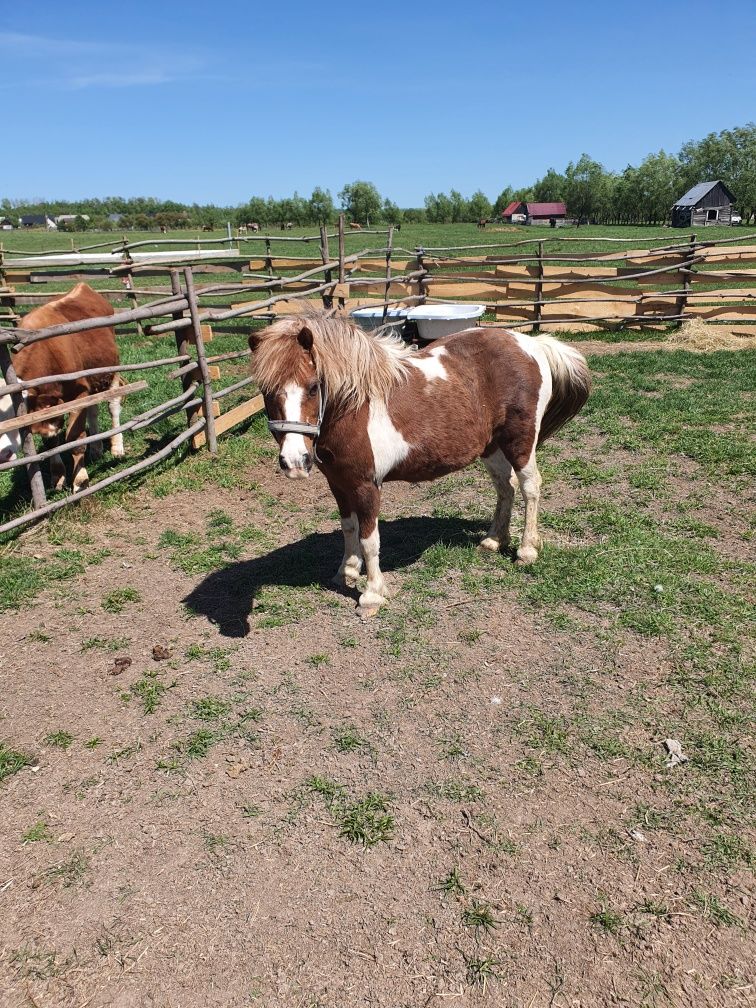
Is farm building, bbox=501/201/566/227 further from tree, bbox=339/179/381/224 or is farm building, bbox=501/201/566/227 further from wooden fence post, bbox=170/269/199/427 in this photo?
wooden fence post, bbox=170/269/199/427

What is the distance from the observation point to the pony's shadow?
4297 millimetres

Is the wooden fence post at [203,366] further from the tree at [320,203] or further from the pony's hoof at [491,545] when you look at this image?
the tree at [320,203]

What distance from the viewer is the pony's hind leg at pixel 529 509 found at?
4.64 metres

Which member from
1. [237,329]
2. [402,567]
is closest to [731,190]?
[237,329]

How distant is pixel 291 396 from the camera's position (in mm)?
3371

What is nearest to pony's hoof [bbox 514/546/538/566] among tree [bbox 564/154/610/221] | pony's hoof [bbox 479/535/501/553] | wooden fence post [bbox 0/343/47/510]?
pony's hoof [bbox 479/535/501/553]

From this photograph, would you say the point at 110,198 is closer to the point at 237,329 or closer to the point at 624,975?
the point at 237,329

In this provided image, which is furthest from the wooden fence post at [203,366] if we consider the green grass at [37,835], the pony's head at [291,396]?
the green grass at [37,835]

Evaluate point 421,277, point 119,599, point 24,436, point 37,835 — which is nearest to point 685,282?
point 421,277

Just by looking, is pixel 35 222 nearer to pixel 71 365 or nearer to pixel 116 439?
pixel 116 439

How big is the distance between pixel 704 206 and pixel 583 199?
24857 millimetres

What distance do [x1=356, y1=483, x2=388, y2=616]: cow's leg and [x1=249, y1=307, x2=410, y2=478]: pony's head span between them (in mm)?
563

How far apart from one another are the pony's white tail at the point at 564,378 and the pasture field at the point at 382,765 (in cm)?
101

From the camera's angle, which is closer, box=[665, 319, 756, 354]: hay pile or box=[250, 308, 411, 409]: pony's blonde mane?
box=[250, 308, 411, 409]: pony's blonde mane
